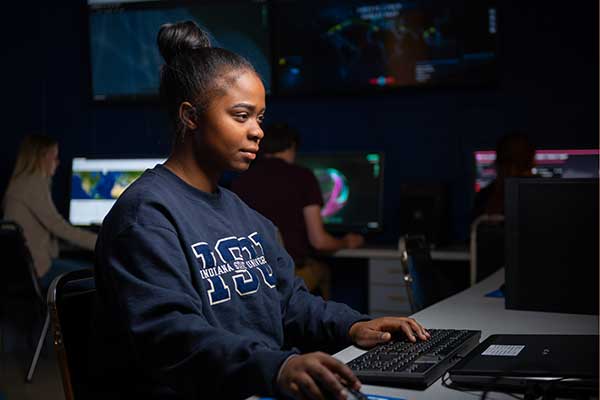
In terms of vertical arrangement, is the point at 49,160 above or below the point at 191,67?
below

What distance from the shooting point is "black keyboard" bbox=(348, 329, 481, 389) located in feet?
4.33

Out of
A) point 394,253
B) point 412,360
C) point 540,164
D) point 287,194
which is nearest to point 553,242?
point 412,360

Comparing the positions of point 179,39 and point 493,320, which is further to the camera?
point 493,320

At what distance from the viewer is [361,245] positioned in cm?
445

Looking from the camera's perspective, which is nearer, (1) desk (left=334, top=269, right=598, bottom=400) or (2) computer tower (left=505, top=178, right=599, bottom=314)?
(1) desk (left=334, top=269, right=598, bottom=400)

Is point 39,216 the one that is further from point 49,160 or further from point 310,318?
point 310,318

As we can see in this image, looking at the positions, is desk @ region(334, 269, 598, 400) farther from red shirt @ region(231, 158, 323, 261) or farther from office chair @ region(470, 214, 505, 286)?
red shirt @ region(231, 158, 323, 261)

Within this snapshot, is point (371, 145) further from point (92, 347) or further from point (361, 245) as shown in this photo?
point (92, 347)

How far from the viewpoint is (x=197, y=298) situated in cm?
140

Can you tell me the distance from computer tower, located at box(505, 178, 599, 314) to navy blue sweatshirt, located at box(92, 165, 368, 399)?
0.55 metres

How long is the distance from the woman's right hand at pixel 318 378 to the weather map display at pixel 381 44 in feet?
11.8

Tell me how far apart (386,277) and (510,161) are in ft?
2.78

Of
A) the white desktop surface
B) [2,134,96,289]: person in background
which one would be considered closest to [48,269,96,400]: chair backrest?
the white desktop surface

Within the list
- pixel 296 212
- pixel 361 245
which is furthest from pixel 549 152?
pixel 296 212
